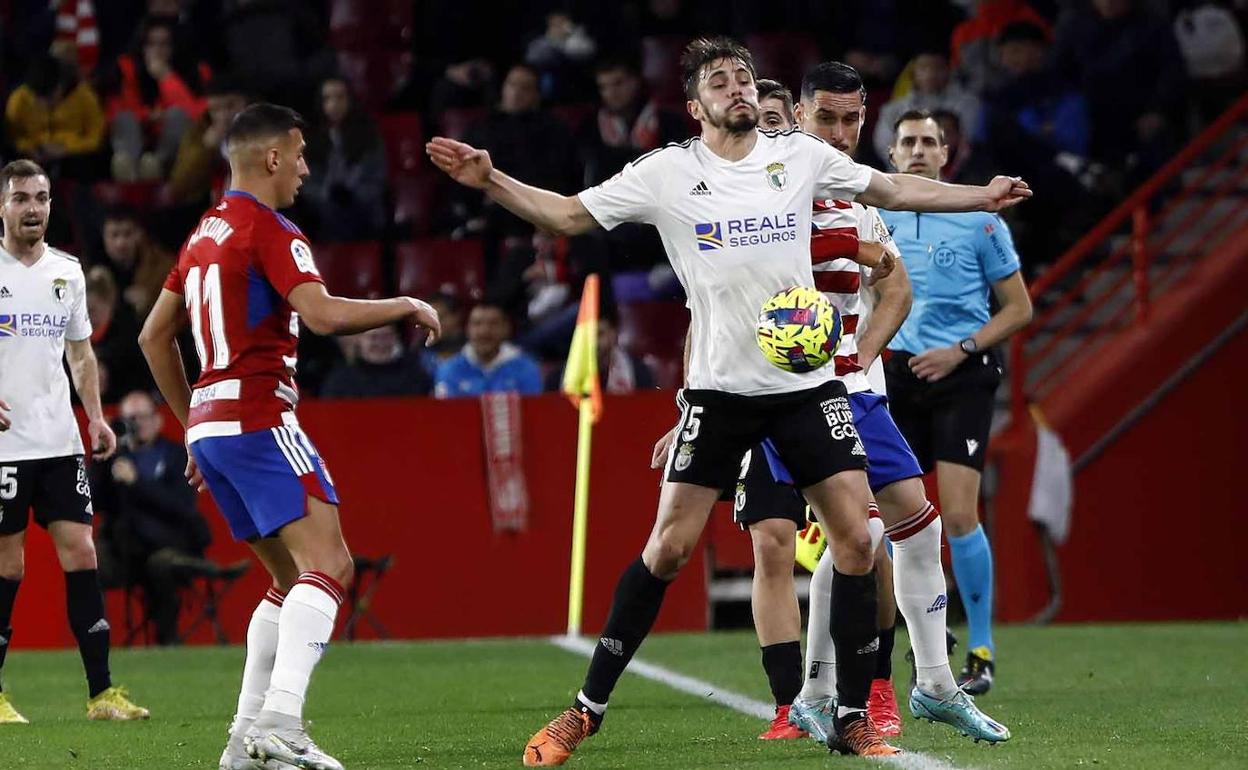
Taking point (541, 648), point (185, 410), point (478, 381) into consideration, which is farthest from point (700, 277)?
point (478, 381)

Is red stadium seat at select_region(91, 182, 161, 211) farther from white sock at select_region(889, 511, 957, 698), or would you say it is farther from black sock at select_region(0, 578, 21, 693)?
white sock at select_region(889, 511, 957, 698)

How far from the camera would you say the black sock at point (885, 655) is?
25.5 ft

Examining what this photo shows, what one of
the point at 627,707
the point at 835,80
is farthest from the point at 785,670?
the point at 835,80

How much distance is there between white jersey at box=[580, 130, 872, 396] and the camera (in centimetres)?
666

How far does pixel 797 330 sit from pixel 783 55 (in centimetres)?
1237

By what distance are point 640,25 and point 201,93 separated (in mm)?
4109

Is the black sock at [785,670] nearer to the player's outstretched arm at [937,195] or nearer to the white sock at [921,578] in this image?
the white sock at [921,578]

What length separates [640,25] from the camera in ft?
64.2

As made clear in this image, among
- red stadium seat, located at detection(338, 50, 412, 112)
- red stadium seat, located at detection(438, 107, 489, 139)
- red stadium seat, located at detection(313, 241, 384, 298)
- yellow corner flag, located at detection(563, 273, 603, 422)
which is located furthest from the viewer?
red stadium seat, located at detection(338, 50, 412, 112)

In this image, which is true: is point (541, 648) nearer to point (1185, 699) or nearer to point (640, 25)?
point (1185, 699)

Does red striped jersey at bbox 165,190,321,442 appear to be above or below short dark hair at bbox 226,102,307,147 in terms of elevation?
below

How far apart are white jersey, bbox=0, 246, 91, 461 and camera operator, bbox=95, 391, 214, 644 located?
4.79 metres

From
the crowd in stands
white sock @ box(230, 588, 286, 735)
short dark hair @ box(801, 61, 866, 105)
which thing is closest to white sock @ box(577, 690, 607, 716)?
white sock @ box(230, 588, 286, 735)

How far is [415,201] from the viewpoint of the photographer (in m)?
18.2
